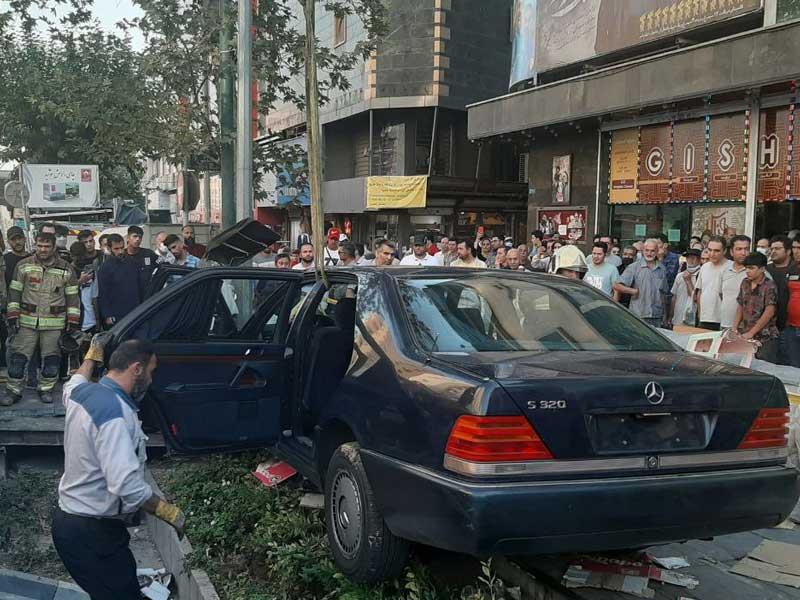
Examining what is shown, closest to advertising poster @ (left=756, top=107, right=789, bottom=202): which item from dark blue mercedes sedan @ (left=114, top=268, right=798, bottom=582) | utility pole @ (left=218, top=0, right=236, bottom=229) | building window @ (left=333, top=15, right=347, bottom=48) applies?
utility pole @ (left=218, top=0, right=236, bottom=229)

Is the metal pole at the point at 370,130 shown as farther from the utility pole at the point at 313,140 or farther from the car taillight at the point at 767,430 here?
the car taillight at the point at 767,430

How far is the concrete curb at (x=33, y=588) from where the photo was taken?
4270mm

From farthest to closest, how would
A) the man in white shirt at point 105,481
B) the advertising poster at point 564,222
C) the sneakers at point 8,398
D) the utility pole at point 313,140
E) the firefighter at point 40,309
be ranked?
the advertising poster at point 564,222, the firefighter at point 40,309, the sneakers at point 8,398, the utility pole at point 313,140, the man in white shirt at point 105,481

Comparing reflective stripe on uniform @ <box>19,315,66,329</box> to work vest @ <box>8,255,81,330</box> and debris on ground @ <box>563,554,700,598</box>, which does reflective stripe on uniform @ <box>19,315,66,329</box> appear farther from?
debris on ground @ <box>563,554,700,598</box>

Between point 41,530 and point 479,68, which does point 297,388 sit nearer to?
point 41,530

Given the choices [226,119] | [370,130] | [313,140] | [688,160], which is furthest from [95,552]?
[370,130]

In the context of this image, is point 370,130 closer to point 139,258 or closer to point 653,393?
point 139,258

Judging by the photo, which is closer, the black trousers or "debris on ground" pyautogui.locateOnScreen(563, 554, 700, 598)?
the black trousers

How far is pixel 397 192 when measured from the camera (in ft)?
75.3

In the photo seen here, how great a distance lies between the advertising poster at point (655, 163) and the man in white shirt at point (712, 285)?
552 cm

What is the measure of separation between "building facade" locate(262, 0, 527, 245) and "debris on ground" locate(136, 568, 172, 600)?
1856cm

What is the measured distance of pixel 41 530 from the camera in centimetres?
525

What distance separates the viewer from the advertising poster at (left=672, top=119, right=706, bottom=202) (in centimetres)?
1285

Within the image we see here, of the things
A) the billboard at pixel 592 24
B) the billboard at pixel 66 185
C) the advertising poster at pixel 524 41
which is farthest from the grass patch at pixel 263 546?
the billboard at pixel 66 185
